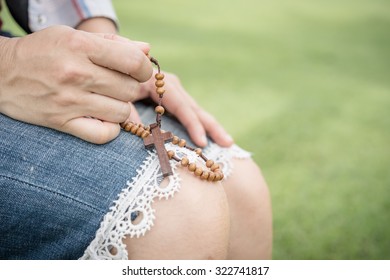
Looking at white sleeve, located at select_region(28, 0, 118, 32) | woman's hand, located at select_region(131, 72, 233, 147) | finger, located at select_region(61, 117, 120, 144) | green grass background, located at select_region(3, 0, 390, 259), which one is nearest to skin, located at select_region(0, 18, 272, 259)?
finger, located at select_region(61, 117, 120, 144)

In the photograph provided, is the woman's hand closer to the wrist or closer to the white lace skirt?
the white lace skirt

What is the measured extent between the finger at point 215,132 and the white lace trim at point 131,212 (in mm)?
339

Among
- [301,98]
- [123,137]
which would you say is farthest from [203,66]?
[123,137]

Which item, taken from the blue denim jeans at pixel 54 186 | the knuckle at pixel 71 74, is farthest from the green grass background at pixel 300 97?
the knuckle at pixel 71 74

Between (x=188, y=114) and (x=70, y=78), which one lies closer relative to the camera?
(x=70, y=78)

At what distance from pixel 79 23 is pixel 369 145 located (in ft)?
6.44

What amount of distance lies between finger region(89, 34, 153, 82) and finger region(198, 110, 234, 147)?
374mm

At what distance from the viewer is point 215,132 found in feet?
3.40

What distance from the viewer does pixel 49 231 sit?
2.24ft

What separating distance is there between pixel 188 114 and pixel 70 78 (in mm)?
388

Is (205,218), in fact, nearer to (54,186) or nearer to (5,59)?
(54,186)

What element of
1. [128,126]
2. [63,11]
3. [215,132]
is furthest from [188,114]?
[63,11]
